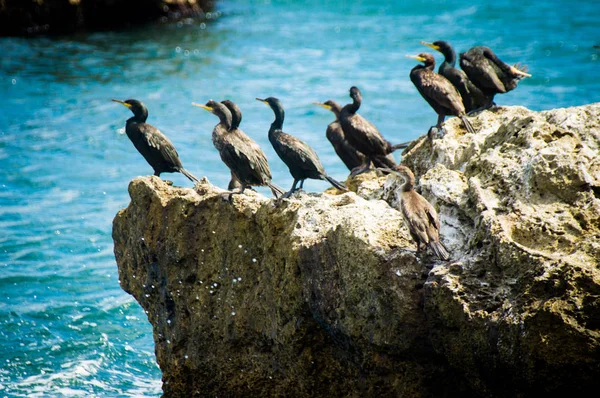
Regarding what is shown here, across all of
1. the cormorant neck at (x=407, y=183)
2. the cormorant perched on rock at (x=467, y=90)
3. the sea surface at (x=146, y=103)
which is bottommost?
the sea surface at (x=146, y=103)

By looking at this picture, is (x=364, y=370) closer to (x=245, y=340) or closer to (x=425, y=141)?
(x=245, y=340)

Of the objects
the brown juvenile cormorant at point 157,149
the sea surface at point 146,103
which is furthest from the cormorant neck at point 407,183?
the sea surface at point 146,103

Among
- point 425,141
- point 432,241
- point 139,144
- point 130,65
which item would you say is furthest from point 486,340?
point 130,65

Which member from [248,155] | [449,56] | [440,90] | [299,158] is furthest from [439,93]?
[248,155]

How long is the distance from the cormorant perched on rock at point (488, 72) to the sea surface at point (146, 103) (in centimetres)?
502

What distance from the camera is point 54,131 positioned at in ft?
55.3

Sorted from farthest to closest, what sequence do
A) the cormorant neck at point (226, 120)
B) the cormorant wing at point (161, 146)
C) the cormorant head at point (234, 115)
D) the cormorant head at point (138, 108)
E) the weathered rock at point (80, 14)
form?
the weathered rock at point (80, 14) < the cormorant head at point (138, 108) < the cormorant wing at point (161, 146) < the cormorant head at point (234, 115) < the cormorant neck at point (226, 120)

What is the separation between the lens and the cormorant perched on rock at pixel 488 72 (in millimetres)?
8500

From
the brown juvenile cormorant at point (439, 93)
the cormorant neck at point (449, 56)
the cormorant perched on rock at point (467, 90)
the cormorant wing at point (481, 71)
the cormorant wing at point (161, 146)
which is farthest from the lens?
the cormorant neck at point (449, 56)

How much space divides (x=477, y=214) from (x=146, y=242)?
296cm

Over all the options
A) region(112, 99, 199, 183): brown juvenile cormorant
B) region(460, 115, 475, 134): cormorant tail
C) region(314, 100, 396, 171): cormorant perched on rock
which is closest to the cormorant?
region(314, 100, 396, 171): cormorant perched on rock

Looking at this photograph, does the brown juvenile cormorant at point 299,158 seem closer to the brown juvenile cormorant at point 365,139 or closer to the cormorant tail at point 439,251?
the brown juvenile cormorant at point 365,139

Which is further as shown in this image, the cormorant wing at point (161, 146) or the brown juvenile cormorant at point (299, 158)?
the cormorant wing at point (161, 146)

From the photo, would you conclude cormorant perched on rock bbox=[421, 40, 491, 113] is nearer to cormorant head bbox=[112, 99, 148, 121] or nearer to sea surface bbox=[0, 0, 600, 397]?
cormorant head bbox=[112, 99, 148, 121]
